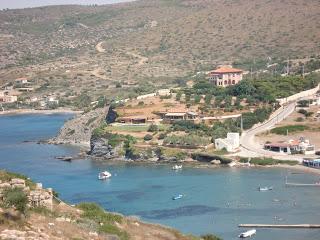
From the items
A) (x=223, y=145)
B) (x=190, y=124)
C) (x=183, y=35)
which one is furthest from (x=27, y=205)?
(x=183, y=35)

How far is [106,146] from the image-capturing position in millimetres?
70938

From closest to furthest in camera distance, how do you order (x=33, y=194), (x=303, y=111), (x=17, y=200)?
1. (x=17, y=200)
2. (x=33, y=194)
3. (x=303, y=111)

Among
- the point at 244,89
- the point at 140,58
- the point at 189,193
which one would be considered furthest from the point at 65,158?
the point at 140,58

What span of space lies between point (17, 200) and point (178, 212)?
26519mm

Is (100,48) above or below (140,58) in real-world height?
above

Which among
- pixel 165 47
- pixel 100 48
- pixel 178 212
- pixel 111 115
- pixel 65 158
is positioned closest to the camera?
pixel 178 212

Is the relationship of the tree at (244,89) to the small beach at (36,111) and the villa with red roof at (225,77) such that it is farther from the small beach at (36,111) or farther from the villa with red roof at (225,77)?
the small beach at (36,111)

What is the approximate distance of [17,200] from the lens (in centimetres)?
2103

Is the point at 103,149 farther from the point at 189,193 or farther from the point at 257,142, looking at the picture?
the point at 189,193

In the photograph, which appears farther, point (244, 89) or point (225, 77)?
point (225, 77)

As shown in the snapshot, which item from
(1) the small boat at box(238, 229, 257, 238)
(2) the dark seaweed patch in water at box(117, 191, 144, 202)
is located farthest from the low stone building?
(2) the dark seaweed patch in water at box(117, 191, 144, 202)

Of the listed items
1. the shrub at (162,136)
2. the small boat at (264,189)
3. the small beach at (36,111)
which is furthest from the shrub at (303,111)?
the small beach at (36,111)

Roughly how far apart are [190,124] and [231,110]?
216 inches

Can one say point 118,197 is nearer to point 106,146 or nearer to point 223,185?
point 223,185
